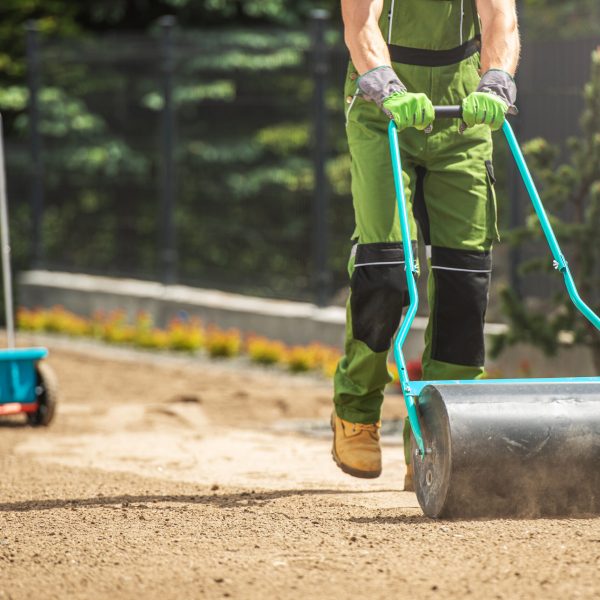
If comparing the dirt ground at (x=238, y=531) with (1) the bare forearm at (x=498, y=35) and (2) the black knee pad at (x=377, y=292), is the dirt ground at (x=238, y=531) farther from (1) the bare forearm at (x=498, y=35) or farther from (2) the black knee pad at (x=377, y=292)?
(1) the bare forearm at (x=498, y=35)

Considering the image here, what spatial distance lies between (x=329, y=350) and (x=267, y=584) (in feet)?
23.3

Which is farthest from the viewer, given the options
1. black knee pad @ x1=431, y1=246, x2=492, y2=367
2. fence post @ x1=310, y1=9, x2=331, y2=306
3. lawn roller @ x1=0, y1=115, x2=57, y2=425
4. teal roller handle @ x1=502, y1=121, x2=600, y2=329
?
fence post @ x1=310, y1=9, x2=331, y2=306

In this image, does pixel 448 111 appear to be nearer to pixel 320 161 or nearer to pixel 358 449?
pixel 358 449

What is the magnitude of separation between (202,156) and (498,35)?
31.6 ft

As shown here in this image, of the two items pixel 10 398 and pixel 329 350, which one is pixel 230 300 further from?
pixel 10 398

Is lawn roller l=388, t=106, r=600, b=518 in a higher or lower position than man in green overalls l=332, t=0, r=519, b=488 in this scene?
lower

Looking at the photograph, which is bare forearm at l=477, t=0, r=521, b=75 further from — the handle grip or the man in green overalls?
the handle grip

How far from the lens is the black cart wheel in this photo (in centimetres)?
825

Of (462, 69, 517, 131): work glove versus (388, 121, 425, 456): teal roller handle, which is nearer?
(388, 121, 425, 456): teal roller handle

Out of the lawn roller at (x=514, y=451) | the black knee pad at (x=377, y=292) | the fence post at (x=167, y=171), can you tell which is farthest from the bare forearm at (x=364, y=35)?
the fence post at (x=167, y=171)

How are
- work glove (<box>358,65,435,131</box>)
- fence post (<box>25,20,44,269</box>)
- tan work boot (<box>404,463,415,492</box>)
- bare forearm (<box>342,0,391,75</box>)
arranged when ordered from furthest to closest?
fence post (<box>25,20,44,269</box>) < tan work boot (<box>404,463,415,492</box>) < bare forearm (<box>342,0,391,75</box>) < work glove (<box>358,65,435,131</box>)

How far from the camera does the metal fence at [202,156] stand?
38.3 feet

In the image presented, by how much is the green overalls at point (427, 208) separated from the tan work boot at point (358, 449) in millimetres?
39

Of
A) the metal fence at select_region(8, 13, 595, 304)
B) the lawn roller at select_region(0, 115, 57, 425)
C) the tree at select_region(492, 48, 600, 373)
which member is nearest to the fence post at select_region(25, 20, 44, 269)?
the metal fence at select_region(8, 13, 595, 304)
